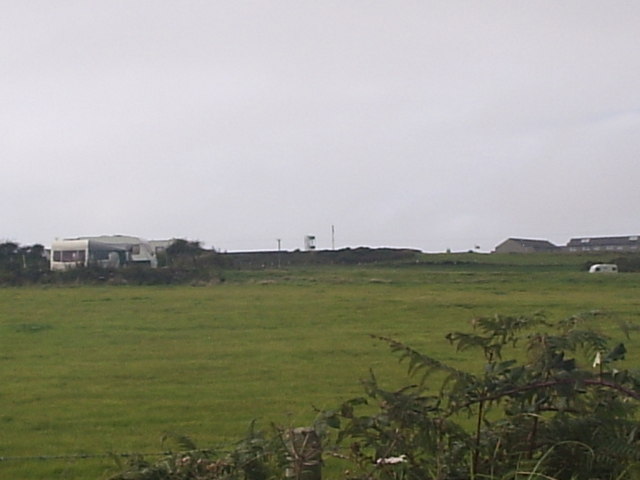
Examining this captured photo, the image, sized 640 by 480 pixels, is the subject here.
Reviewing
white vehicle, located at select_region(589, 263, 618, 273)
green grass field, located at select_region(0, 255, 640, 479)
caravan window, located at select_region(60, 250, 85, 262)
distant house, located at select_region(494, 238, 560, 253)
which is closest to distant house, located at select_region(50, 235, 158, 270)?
caravan window, located at select_region(60, 250, 85, 262)

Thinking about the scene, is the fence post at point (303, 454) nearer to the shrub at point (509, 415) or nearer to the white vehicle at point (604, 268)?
the shrub at point (509, 415)

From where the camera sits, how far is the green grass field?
385 inches

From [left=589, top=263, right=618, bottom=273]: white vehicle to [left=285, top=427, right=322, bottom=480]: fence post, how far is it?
41.6 m

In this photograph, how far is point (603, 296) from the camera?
29938 mm

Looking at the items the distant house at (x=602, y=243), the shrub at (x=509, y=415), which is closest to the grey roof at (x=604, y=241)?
the distant house at (x=602, y=243)

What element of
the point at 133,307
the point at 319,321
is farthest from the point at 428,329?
the point at 133,307

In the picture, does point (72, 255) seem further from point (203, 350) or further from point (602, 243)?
point (602, 243)

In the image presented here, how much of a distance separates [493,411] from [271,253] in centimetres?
5391

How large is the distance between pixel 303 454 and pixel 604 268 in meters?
44.0

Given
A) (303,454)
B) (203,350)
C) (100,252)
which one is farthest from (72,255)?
(303,454)

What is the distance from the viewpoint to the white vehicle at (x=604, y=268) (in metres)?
43.2

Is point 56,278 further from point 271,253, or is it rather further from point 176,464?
point 176,464

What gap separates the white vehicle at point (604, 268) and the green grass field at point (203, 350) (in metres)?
5.87

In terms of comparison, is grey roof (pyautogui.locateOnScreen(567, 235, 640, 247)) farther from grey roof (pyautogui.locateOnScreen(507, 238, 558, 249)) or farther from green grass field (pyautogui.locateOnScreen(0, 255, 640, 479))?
green grass field (pyautogui.locateOnScreen(0, 255, 640, 479))
